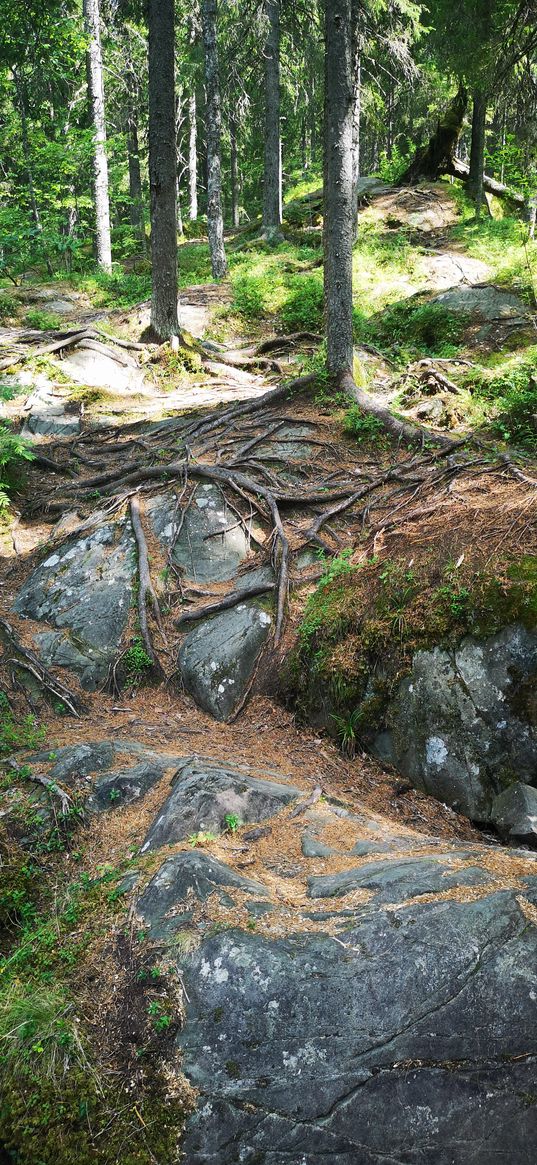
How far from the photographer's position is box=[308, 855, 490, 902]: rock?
311cm

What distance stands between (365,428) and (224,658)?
Result: 13.9 feet

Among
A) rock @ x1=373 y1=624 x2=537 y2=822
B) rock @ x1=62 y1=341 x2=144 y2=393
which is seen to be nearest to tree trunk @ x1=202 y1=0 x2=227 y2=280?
rock @ x1=62 y1=341 x2=144 y2=393

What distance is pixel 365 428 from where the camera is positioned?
29.7ft

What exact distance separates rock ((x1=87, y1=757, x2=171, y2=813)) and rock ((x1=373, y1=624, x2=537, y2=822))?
181cm

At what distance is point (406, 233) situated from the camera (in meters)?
20.0

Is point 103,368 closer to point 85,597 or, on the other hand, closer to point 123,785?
point 85,597

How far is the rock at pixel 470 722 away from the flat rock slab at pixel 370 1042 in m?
1.70

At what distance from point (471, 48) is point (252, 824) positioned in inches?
621

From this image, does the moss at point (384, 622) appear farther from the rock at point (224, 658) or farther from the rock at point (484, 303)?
the rock at point (484, 303)

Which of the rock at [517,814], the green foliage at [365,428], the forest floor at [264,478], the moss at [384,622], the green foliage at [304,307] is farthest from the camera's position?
the green foliage at [304,307]

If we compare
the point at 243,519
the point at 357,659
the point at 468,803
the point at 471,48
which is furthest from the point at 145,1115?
the point at 471,48

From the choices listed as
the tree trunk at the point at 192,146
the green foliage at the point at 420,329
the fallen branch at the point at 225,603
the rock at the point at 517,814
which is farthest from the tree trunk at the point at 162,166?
the tree trunk at the point at 192,146

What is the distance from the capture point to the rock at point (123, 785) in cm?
449

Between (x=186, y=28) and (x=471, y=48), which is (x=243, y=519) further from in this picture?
(x=186, y=28)
